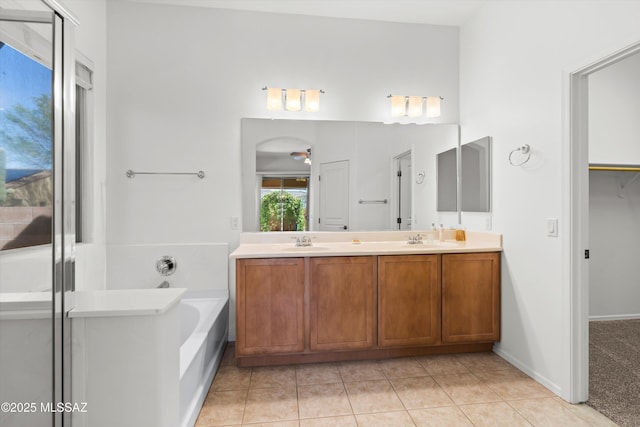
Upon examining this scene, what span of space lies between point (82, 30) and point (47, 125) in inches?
75.6

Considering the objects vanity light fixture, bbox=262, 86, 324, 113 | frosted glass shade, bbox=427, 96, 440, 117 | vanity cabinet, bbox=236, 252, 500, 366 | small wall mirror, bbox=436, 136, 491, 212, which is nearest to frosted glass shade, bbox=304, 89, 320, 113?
vanity light fixture, bbox=262, 86, 324, 113

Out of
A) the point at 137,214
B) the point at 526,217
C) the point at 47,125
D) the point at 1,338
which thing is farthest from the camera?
the point at 137,214

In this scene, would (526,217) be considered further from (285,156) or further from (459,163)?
(285,156)

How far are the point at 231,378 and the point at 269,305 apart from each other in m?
0.53

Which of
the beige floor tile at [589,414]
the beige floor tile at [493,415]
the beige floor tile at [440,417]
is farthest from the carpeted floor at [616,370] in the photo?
the beige floor tile at [440,417]

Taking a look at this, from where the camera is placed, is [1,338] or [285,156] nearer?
[1,338]

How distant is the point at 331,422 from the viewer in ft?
5.84

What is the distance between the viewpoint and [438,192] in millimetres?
3023

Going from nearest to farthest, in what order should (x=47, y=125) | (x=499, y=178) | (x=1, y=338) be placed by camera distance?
Result: (x=1, y=338)
(x=47, y=125)
(x=499, y=178)

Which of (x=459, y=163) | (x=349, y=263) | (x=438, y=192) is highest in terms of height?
(x=459, y=163)

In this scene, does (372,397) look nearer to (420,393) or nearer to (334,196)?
(420,393)

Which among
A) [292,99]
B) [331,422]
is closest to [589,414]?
[331,422]

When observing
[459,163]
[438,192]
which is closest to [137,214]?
[438,192]

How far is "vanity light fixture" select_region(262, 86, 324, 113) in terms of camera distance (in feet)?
9.21
